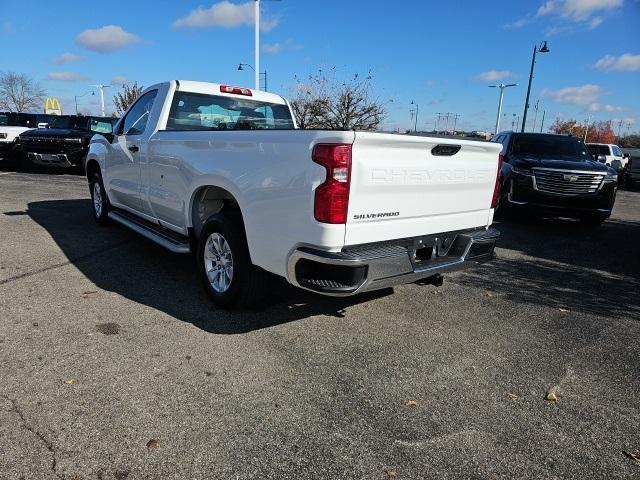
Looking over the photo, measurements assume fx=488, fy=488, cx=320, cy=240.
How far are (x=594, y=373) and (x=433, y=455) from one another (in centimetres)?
164

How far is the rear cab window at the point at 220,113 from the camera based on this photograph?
Answer: 5.34 metres

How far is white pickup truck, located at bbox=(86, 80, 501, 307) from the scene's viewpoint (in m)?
3.13

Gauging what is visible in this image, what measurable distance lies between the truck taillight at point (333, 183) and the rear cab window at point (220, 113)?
7.19 ft

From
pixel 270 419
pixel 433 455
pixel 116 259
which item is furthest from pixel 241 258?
pixel 116 259

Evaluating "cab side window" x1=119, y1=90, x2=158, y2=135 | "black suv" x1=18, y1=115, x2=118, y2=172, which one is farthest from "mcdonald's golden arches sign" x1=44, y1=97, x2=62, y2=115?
"cab side window" x1=119, y1=90, x2=158, y2=135

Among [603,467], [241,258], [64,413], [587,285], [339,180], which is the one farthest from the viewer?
[587,285]

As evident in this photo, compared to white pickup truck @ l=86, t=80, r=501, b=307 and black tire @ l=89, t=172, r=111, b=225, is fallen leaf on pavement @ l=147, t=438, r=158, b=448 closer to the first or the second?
white pickup truck @ l=86, t=80, r=501, b=307

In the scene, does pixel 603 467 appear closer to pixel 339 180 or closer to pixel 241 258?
pixel 339 180

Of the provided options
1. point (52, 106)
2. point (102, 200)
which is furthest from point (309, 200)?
point (52, 106)

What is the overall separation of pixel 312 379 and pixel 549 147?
336 inches

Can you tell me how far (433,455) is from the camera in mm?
2471

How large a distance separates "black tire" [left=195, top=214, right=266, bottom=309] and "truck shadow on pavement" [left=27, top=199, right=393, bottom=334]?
0.43ft

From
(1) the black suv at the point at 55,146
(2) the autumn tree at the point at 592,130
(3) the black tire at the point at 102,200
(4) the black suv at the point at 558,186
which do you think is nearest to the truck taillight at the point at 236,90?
(3) the black tire at the point at 102,200

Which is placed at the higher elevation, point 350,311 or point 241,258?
point 241,258
